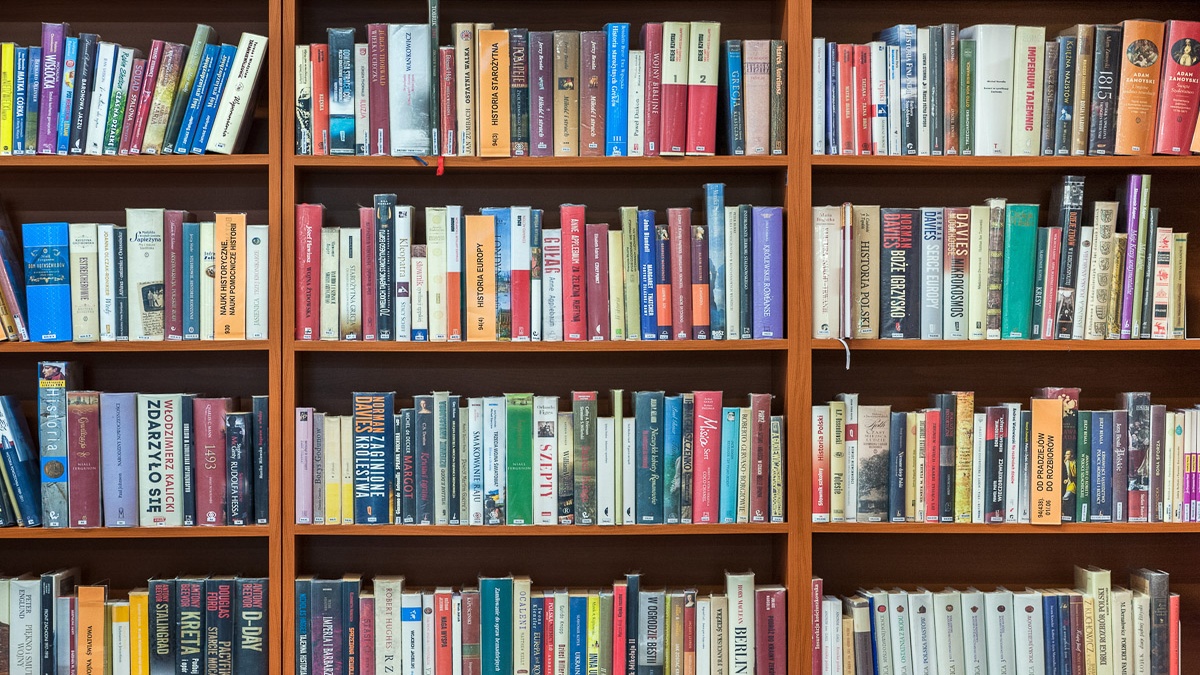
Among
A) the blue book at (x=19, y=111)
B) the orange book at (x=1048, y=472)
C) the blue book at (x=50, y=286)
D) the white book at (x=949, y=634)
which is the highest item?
the blue book at (x=19, y=111)

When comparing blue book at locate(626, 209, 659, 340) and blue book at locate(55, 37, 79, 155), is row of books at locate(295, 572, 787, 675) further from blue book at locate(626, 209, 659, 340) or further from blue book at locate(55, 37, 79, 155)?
blue book at locate(55, 37, 79, 155)

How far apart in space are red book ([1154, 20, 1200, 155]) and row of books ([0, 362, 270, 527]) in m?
1.94

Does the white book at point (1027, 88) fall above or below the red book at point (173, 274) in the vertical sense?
above

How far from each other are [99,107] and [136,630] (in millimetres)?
1070

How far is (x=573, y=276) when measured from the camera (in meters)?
2.06

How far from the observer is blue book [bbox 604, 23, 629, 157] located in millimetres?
2041

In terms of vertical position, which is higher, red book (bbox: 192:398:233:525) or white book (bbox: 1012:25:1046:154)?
white book (bbox: 1012:25:1046:154)

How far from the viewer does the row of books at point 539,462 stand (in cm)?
206

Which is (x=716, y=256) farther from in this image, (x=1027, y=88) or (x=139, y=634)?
(x=139, y=634)

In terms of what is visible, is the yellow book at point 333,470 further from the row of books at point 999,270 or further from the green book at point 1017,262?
the green book at point 1017,262

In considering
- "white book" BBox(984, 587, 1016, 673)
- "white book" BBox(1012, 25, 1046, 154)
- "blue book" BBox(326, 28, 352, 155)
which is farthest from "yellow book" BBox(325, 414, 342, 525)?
"white book" BBox(1012, 25, 1046, 154)

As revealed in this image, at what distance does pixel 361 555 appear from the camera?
2268 mm

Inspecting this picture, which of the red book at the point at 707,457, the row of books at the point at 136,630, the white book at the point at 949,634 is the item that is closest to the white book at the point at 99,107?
the row of books at the point at 136,630

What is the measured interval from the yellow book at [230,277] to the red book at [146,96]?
226 millimetres
